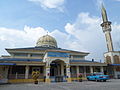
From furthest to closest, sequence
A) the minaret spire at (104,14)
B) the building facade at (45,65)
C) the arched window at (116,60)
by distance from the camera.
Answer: the minaret spire at (104,14) < the arched window at (116,60) < the building facade at (45,65)

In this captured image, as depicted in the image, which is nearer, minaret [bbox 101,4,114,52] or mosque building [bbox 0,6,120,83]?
mosque building [bbox 0,6,120,83]

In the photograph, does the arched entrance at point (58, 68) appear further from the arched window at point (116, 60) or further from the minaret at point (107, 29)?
the minaret at point (107, 29)

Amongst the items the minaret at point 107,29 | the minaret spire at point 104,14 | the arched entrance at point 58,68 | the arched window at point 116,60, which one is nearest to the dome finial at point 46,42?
the arched entrance at point 58,68

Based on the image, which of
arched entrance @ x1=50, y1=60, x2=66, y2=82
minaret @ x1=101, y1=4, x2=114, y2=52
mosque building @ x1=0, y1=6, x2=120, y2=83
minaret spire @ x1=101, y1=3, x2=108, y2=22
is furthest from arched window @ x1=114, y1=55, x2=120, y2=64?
arched entrance @ x1=50, y1=60, x2=66, y2=82

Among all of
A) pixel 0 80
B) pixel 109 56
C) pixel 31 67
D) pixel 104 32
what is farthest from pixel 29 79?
pixel 104 32

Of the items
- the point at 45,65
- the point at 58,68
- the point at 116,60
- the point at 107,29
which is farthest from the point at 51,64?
the point at 107,29

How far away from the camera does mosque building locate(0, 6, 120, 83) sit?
67.0 ft

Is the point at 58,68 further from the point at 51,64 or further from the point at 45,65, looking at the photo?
the point at 45,65

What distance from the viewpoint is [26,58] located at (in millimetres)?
25219

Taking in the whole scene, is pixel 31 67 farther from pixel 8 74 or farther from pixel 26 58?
pixel 8 74

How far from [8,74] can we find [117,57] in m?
26.4

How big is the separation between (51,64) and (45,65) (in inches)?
119

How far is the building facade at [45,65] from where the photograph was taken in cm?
2036

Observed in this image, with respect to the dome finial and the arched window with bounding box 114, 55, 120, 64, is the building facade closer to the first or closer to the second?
the arched window with bounding box 114, 55, 120, 64
